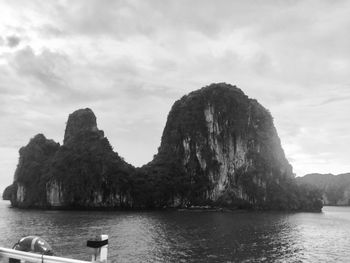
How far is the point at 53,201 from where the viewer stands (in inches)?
4316

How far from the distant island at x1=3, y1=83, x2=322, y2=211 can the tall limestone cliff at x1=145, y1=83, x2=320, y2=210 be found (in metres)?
0.34

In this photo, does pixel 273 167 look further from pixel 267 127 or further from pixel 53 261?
pixel 53 261

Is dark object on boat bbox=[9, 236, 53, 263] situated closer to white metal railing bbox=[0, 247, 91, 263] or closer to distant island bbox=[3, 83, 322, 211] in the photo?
white metal railing bbox=[0, 247, 91, 263]

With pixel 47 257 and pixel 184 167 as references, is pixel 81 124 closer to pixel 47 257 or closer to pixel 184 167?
pixel 184 167

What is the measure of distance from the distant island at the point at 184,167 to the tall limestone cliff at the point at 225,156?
1.12 feet

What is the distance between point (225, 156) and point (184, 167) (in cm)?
1502

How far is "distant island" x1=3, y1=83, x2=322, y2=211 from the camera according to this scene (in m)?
112

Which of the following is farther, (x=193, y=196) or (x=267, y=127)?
(x=267, y=127)

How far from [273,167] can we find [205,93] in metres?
36.5

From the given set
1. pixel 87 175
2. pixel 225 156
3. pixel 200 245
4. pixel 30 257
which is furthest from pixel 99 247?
pixel 225 156

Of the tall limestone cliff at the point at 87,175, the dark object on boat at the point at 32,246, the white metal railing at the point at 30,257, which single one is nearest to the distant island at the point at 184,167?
the tall limestone cliff at the point at 87,175

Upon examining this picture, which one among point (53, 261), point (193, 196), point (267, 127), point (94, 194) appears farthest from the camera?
point (267, 127)

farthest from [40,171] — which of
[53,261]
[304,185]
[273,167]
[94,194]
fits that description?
[53,261]

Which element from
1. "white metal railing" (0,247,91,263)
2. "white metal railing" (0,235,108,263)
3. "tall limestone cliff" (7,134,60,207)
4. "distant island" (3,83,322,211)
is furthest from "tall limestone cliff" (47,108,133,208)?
"white metal railing" (0,235,108,263)
